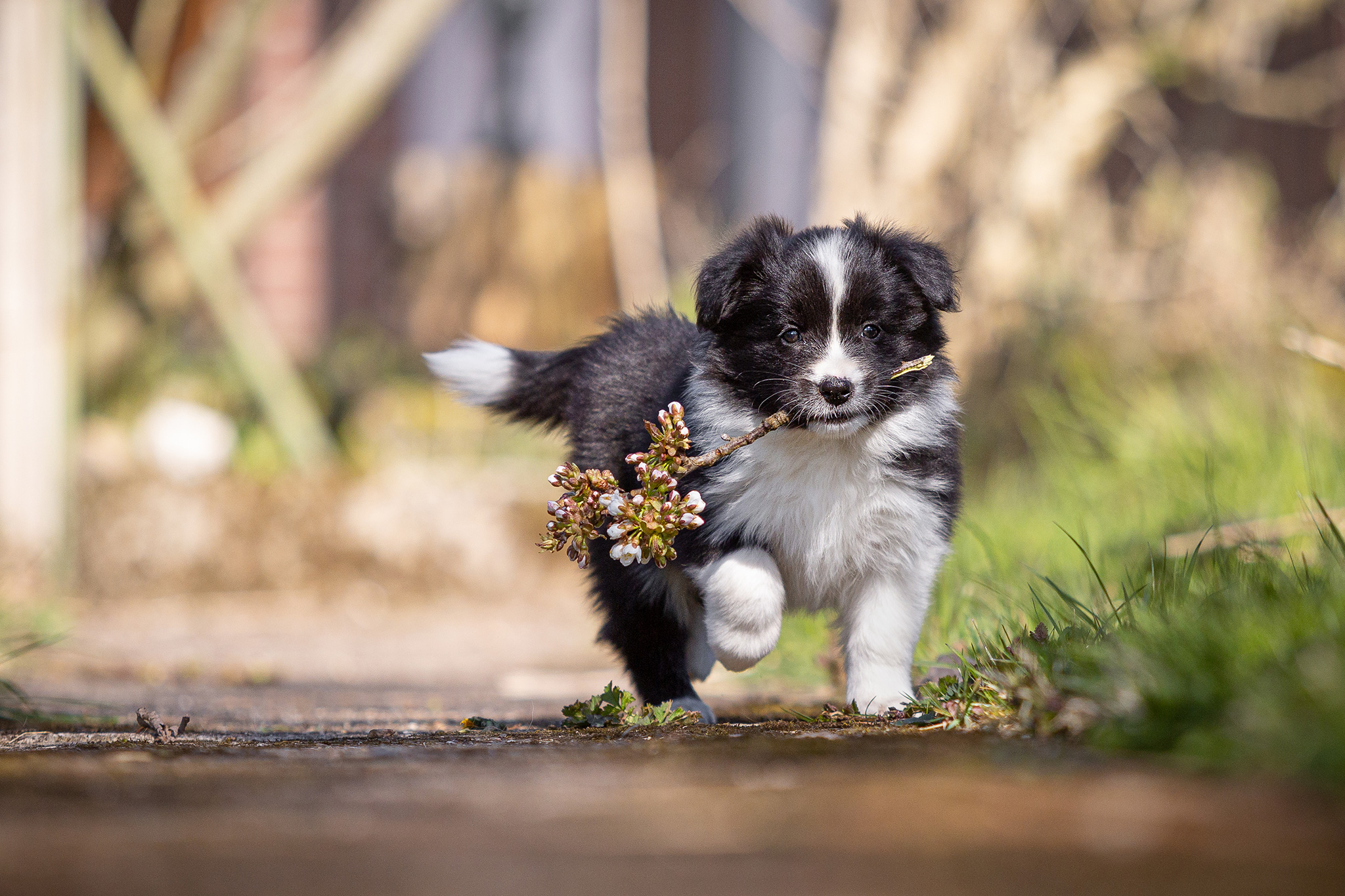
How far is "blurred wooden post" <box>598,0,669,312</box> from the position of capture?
823 centimetres

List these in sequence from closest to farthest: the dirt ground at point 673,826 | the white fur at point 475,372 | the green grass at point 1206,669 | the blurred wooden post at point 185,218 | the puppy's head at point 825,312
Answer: the dirt ground at point 673,826
the green grass at point 1206,669
the puppy's head at point 825,312
the white fur at point 475,372
the blurred wooden post at point 185,218

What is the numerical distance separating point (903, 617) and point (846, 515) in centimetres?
27

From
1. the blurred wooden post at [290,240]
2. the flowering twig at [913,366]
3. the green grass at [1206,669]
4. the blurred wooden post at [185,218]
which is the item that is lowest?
the green grass at [1206,669]

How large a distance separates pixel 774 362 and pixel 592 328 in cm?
640

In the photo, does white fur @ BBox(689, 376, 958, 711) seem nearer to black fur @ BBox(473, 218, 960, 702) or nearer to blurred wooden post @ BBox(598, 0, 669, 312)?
black fur @ BBox(473, 218, 960, 702)

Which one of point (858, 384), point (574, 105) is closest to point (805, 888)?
point (858, 384)

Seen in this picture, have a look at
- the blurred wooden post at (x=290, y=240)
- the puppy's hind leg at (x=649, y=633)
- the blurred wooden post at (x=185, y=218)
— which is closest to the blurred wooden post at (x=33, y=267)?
the blurred wooden post at (x=185, y=218)

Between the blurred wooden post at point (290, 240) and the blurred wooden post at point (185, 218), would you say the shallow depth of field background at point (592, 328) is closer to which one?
the blurred wooden post at point (185, 218)

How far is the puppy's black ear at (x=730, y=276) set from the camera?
3.05 m

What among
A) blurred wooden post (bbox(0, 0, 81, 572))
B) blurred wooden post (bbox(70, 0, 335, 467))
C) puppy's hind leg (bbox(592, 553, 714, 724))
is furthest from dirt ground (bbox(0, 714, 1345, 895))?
blurred wooden post (bbox(70, 0, 335, 467))

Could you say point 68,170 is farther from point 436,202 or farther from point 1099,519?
point 1099,519

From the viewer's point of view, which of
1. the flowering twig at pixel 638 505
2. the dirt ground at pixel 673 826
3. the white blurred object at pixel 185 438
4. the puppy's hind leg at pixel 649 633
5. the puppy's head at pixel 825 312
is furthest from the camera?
the white blurred object at pixel 185 438

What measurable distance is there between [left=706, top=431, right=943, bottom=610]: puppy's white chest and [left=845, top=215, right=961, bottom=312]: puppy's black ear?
39 cm

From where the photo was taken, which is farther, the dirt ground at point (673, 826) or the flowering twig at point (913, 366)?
the flowering twig at point (913, 366)
